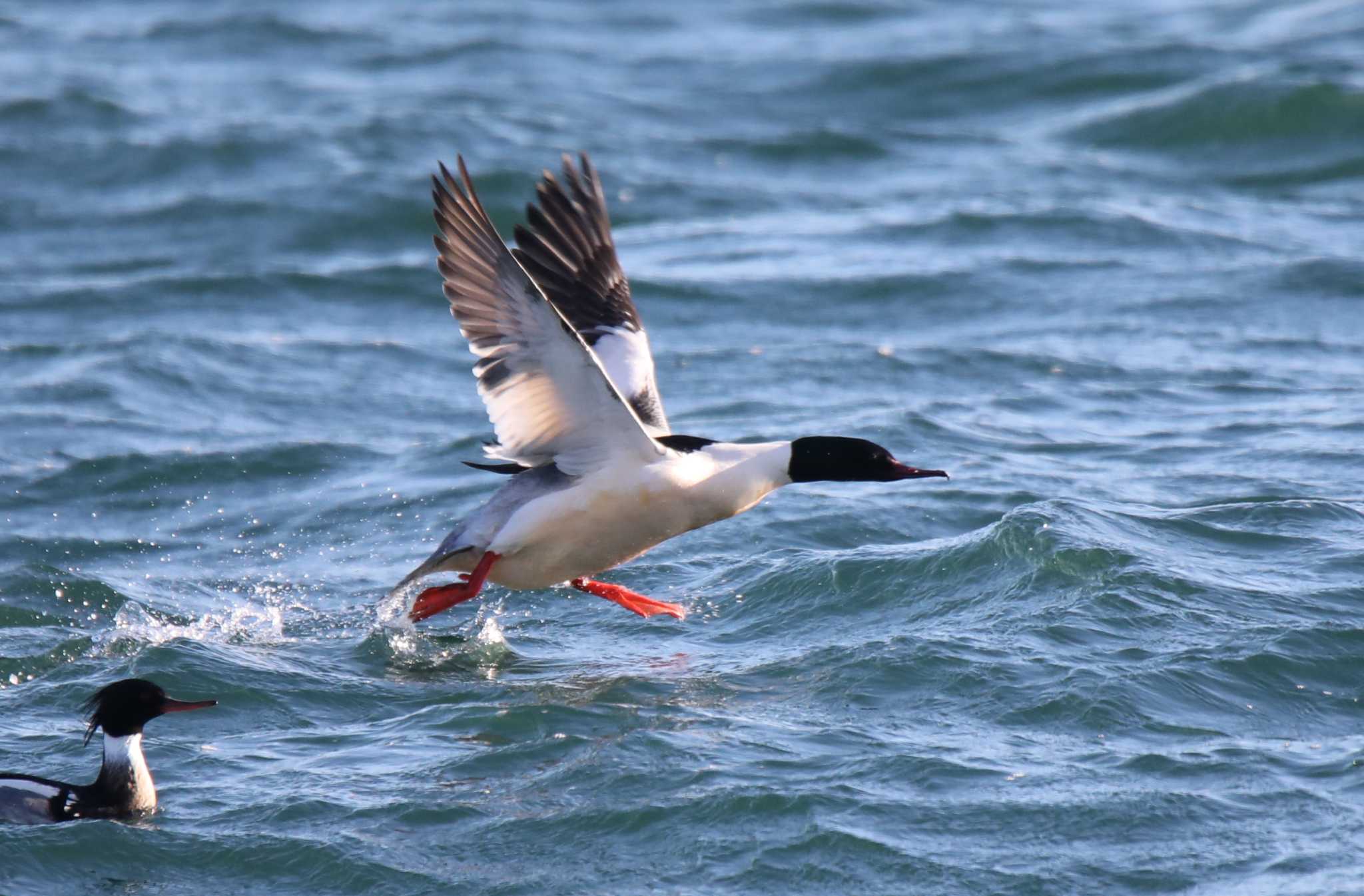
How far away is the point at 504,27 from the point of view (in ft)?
78.5

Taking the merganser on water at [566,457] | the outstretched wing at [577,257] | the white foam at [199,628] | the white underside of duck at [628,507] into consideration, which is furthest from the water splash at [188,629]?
the outstretched wing at [577,257]

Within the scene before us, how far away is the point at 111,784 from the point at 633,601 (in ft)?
8.21

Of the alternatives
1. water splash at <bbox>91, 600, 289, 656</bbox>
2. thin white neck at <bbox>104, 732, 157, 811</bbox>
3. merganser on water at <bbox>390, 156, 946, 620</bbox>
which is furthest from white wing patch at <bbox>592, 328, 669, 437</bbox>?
thin white neck at <bbox>104, 732, 157, 811</bbox>

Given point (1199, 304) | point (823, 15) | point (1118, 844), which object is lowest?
point (1118, 844)

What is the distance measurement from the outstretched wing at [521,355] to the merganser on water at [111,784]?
173 centimetres

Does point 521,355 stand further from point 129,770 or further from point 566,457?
point 129,770

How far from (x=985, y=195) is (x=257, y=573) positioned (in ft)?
31.1

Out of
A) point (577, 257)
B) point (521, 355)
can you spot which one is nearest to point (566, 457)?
point (521, 355)

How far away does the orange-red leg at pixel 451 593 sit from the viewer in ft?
24.1

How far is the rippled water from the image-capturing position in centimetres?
586

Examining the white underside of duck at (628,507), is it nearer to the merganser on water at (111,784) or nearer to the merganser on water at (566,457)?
the merganser on water at (566,457)

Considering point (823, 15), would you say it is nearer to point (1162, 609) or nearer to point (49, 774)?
point (1162, 609)

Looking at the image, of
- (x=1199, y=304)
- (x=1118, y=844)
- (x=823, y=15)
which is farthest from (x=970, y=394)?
(x=823, y=15)

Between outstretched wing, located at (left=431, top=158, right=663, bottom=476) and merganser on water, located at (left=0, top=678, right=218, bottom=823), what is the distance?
173 cm
